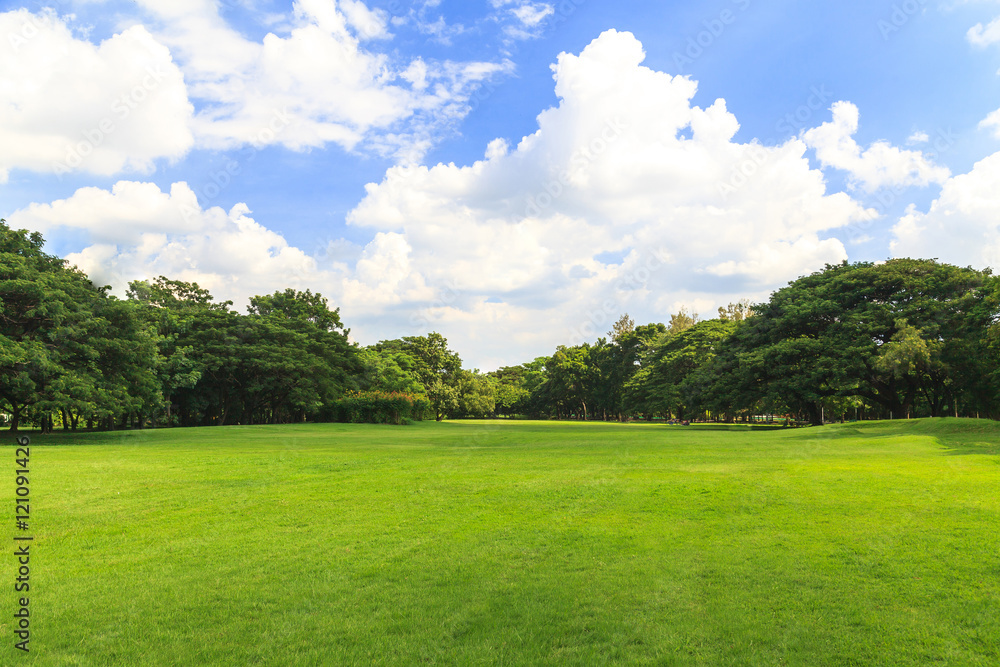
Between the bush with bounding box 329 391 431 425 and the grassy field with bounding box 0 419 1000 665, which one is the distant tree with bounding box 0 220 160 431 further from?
the bush with bounding box 329 391 431 425

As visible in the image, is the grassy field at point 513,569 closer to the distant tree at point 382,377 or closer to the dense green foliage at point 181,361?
the dense green foliage at point 181,361

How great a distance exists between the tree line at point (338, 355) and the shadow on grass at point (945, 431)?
14.7 ft

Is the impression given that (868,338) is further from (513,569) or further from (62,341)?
(62,341)

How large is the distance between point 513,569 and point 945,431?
23961 millimetres

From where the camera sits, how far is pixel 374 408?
4331cm

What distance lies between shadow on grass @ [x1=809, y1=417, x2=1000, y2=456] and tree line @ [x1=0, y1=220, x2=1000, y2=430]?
4.50m

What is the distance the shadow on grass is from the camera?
1769 cm

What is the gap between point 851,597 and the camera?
5.30 metres

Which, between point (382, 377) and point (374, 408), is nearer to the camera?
point (374, 408)

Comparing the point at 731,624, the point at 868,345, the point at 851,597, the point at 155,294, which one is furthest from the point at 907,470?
the point at 155,294

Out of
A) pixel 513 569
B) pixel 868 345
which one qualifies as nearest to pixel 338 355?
pixel 868 345

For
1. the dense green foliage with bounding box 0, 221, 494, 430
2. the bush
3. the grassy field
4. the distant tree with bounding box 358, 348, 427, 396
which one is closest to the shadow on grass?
the grassy field

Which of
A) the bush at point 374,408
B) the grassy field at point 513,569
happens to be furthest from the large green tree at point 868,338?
the bush at point 374,408

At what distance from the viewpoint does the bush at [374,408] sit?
42.9 meters
